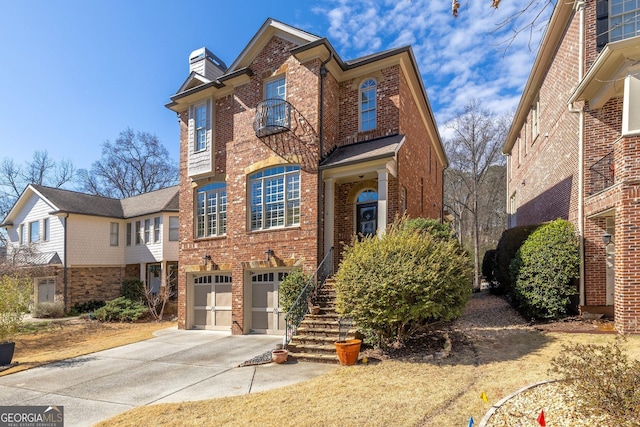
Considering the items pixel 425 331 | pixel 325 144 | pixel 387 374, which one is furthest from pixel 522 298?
pixel 325 144

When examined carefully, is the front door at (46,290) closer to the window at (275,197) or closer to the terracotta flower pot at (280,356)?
the window at (275,197)

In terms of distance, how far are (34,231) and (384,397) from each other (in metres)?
26.4

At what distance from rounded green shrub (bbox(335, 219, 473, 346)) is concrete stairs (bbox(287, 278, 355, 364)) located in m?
0.80

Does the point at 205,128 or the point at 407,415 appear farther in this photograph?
the point at 205,128

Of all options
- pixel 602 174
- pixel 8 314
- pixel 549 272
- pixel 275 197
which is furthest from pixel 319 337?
pixel 602 174

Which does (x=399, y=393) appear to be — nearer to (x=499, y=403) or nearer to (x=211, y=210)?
(x=499, y=403)

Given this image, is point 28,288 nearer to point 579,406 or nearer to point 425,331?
point 425,331

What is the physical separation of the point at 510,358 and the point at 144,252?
21089mm

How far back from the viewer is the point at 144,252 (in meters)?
22.6

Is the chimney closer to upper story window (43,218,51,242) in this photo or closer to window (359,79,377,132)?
window (359,79,377,132)

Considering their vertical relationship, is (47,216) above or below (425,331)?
above

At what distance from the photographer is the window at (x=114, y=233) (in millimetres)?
23609

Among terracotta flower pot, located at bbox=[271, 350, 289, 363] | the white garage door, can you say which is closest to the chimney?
the white garage door

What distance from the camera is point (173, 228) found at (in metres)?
21.8
